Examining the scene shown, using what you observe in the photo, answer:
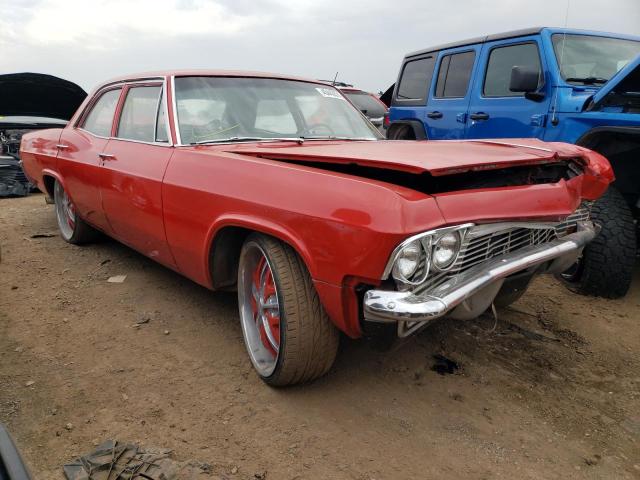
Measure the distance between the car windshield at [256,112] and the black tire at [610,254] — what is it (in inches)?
66.9

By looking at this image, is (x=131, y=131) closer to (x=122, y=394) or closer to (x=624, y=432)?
(x=122, y=394)

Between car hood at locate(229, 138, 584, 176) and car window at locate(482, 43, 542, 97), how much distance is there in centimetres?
220

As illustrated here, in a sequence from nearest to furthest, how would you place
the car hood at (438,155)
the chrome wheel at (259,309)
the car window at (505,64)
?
the car hood at (438,155) → the chrome wheel at (259,309) → the car window at (505,64)

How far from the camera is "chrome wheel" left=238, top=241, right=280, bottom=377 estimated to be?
2574mm

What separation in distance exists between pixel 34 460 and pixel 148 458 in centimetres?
47

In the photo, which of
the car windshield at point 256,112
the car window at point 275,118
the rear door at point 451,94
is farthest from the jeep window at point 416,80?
the car window at point 275,118

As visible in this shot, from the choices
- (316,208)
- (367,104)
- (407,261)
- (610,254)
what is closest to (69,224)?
(316,208)

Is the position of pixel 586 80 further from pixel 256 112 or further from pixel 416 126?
pixel 256 112

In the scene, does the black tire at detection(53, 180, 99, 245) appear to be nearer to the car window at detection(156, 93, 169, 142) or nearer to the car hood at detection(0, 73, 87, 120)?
the car window at detection(156, 93, 169, 142)

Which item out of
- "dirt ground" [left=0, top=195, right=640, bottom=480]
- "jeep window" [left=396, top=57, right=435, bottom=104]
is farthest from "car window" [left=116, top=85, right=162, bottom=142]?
"jeep window" [left=396, top=57, right=435, bottom=104]

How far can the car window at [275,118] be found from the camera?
3.30m

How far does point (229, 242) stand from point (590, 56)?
13.0 feet

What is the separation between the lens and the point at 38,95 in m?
7.19

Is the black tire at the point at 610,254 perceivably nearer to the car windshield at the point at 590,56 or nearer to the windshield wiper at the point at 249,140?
the car windshield at the point at 590,56
